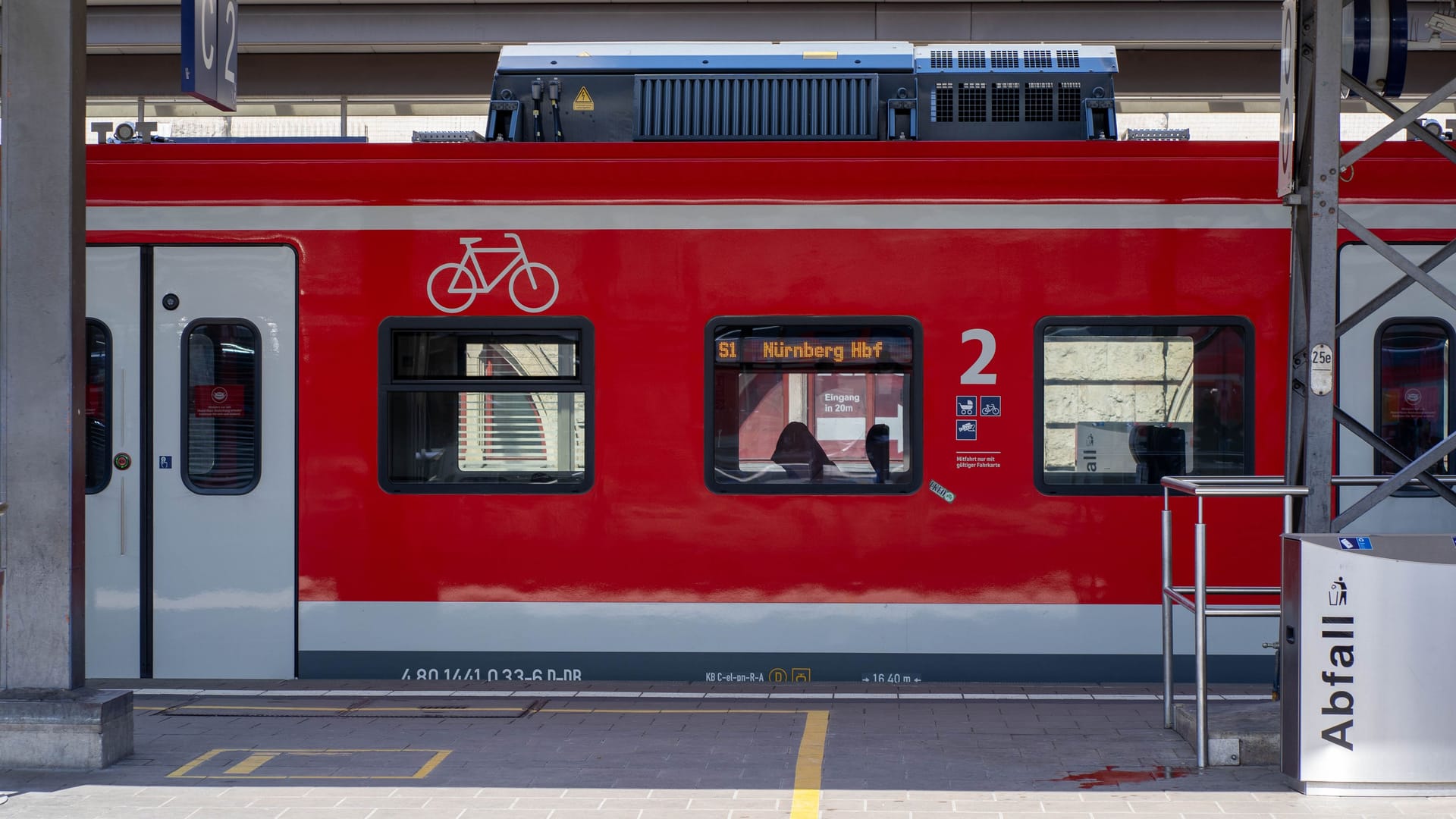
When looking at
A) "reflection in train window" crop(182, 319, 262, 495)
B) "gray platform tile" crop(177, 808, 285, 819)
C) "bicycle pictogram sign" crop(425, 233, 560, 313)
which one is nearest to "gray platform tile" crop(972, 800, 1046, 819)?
"gray platform tile" crop(177, 808, 285, 819)

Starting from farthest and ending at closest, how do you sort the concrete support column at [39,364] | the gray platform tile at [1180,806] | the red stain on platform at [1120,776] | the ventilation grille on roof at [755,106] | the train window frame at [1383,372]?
1. the ventilation grille on roof at [755,106]
2. the train window frame at [1383,372]
3. the concrete support column at [39,364]
4. the red stain on platform at [1120,776]
5. the gray platform tile at [1180,806]

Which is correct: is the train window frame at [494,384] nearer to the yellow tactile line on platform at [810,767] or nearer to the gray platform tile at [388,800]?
the yellow tactile line on platform at [810,767]

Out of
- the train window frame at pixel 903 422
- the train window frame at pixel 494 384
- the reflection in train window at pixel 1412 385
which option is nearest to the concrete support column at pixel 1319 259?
the reflection in train window at pixel 1412 385

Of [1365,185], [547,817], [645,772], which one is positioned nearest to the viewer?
[547,817]

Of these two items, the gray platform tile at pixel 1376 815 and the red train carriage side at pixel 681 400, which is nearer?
the gray platform tile at pixel 1376 815

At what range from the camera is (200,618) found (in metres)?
6.30

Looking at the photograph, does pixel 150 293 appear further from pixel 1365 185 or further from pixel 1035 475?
pixel 1365 185

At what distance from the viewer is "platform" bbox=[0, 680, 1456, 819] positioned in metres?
4.48

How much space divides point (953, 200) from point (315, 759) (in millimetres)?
3877

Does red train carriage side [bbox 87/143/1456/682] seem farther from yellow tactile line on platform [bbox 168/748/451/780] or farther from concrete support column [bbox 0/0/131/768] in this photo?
concrete support column [bbox 0/0/131/768]

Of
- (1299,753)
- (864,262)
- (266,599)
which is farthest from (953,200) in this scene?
(266,599)

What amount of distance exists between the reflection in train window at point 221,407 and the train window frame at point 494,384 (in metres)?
0.65

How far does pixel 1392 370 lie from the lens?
611 cm

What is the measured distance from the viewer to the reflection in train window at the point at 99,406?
20.7 feet
